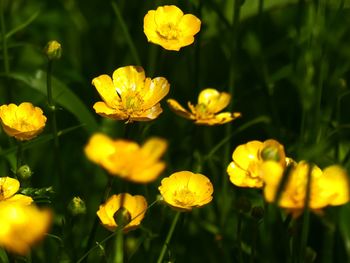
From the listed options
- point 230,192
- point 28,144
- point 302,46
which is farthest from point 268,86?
point 28,144

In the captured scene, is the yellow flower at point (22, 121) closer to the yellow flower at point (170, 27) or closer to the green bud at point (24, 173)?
the green bud at point (24, 173)

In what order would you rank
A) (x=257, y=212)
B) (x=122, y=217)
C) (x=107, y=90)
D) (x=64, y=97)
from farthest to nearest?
(x=64, y=97) → (x=107, y=90) → (x=257, y=212) → (x=122, y=217)

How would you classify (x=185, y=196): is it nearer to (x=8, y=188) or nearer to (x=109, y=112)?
(x=109, y=112)

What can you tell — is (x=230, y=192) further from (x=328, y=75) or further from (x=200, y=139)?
(x=328, y=75)

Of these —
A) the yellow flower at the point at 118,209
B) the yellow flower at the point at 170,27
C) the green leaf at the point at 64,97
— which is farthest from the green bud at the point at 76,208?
the green leaf at the point at 64,97

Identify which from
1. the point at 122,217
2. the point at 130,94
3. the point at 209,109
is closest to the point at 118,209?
the point at 122,217

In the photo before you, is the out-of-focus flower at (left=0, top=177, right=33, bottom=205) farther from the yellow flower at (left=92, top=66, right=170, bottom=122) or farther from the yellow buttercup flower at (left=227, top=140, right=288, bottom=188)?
the yellow buttercup flower at (left=227, top=140, right=288, bottom=188)

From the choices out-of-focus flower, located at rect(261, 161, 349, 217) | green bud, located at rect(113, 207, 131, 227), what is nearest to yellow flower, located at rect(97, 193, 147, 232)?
green bud, located at rect(113, 207, 131, 227)
